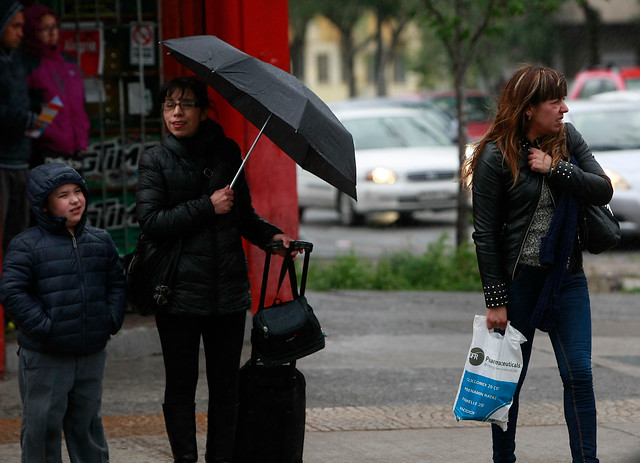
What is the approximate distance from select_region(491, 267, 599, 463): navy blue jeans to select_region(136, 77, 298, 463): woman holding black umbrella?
1.03 meters

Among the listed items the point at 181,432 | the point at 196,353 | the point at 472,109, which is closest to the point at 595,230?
the point at 196,353

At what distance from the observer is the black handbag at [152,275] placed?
188 inches

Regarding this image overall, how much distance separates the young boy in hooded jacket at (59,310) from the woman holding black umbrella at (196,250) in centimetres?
29

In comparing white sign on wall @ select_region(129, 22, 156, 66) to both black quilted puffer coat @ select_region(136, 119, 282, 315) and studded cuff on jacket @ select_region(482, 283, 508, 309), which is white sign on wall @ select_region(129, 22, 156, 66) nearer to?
black quilted puffer coat @ select_region(136, 119, 282, 315)

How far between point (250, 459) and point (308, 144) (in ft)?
4.59

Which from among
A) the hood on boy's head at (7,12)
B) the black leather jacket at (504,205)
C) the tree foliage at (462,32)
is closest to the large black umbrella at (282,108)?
the black leather jacket at (504,205)

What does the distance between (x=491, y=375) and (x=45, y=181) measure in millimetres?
1965

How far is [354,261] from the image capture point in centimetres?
1164

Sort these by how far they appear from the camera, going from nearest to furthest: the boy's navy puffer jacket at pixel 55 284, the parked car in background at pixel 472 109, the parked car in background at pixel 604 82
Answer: the boy's navy puffer jacket at pixel 55 284
the parked car in background at pixel 604 82
the parked car in background at pixel 472 109

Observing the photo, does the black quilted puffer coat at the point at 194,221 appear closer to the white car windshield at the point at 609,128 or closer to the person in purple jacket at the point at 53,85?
the person in purple jacket at the point at 53,85

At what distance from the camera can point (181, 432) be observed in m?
4.94

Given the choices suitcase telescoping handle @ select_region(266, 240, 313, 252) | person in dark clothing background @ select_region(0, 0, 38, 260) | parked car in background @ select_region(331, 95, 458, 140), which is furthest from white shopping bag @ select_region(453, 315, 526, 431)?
parked car in background @ select_region(331, 95, 458, 140)

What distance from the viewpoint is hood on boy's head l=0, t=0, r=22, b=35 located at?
7.18 metres

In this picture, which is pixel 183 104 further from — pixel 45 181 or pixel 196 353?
pixel 196 353
